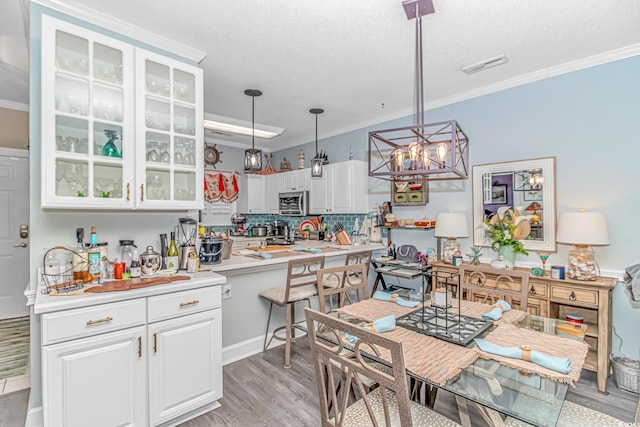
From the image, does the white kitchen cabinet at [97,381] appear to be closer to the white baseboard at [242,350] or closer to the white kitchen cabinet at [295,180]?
the white baseboard at [242,350]

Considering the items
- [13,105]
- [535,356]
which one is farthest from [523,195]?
[13,105]

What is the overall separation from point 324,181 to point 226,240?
221cm

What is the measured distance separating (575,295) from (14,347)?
18.0 ft

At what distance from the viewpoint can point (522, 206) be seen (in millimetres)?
3146

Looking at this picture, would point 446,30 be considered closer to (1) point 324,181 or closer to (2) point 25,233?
(1) point 324,181

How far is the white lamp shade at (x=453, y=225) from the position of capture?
3.38 metres

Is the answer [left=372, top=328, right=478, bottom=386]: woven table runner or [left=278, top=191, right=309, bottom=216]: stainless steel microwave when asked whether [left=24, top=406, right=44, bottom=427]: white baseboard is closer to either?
[left=372, top=328, right=478, bottom=386]: woven table runner

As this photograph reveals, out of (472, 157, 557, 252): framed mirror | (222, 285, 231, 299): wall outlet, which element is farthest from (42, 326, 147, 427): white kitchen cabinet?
(472, 157, 557, 252): framed mirror

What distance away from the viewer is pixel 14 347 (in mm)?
3332

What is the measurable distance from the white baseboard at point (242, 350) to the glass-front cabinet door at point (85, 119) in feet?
5.31

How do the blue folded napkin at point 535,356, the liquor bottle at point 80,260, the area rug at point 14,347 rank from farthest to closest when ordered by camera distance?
the area rug at point 14,347 → the liquor bottle at point 80,260 → the blue folded napkin at point 535,356

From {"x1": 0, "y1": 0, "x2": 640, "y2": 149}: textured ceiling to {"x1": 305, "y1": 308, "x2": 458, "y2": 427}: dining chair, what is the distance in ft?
6.59

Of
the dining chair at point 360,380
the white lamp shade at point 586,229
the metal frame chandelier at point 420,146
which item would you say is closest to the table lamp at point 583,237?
the white lamp shade at point 586,229

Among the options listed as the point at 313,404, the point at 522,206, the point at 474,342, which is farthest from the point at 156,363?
the point at 522,206
